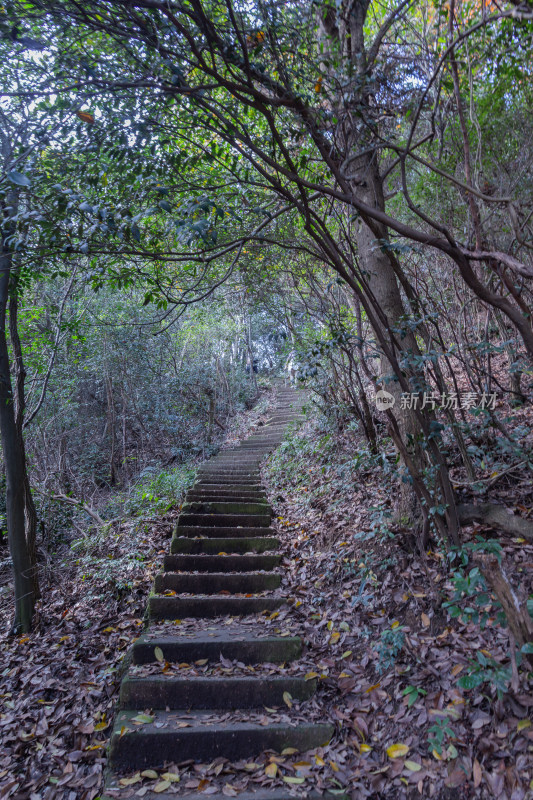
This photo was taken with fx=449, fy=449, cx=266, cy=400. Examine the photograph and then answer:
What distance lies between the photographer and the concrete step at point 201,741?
2.81 m

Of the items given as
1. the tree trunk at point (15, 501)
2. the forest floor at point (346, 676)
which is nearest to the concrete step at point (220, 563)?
the forest floor at point (346, 676)

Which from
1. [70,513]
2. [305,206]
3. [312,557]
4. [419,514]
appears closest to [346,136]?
[305,206]

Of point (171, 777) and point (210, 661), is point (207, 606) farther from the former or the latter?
point (171, 777)

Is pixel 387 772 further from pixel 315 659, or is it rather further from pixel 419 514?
pixel 419 514

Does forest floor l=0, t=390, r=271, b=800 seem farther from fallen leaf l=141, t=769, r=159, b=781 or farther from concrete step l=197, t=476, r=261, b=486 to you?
concrete step l=197, t=476, r=261, b=486

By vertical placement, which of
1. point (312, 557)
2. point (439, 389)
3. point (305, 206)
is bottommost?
point (312, 557)

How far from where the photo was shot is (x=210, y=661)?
11.8 ft

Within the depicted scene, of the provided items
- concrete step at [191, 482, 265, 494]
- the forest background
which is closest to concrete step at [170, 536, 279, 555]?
the forest background

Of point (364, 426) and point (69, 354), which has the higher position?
point (69, 354)

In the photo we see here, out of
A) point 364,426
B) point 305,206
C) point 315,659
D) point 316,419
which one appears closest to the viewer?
point 305,206

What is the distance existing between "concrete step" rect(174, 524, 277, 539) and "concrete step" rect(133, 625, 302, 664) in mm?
1849

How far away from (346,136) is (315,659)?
13.9 feet

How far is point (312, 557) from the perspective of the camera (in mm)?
4844

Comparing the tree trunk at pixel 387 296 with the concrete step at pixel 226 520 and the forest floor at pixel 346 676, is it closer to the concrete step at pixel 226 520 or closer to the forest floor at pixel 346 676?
the forest floor at pixel 346 676
